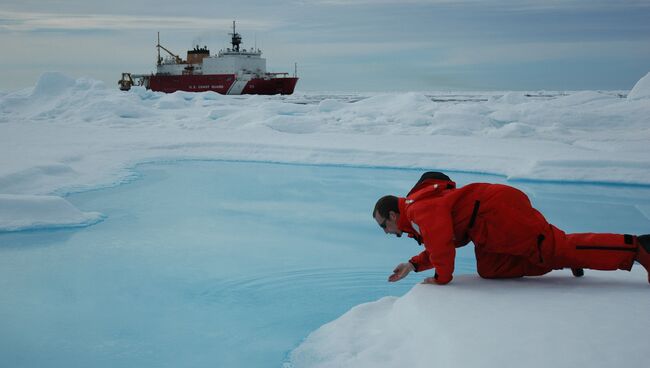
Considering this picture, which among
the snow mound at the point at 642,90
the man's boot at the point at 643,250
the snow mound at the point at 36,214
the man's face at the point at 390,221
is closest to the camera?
the man's boot at the point at 643,250

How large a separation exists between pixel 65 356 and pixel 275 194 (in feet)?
13.5

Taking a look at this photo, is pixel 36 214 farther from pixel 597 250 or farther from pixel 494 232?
pixel 597 250

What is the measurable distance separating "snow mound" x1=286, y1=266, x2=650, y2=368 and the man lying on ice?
0.33 ft

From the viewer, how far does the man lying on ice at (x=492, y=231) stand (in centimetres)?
198

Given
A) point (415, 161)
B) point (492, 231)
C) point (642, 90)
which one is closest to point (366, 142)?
point (415, 161)

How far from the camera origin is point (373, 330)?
2117 mm

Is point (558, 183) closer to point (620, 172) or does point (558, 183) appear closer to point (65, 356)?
point (620, 172)

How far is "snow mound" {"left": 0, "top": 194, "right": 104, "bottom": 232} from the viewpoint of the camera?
4445 mm

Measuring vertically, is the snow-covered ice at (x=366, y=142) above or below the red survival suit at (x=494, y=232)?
below

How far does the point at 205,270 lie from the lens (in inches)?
138

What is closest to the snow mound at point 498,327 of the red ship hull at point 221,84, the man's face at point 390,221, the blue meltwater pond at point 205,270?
the man's face at point 390,221

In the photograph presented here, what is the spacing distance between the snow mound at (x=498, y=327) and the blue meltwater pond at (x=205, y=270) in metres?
0.39

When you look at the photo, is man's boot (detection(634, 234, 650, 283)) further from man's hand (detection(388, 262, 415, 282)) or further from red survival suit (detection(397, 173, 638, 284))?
man's hand (detection(388, 262, 415, 282))

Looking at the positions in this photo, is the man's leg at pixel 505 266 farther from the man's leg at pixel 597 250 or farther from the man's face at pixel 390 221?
the man's face at pixel 390 221
